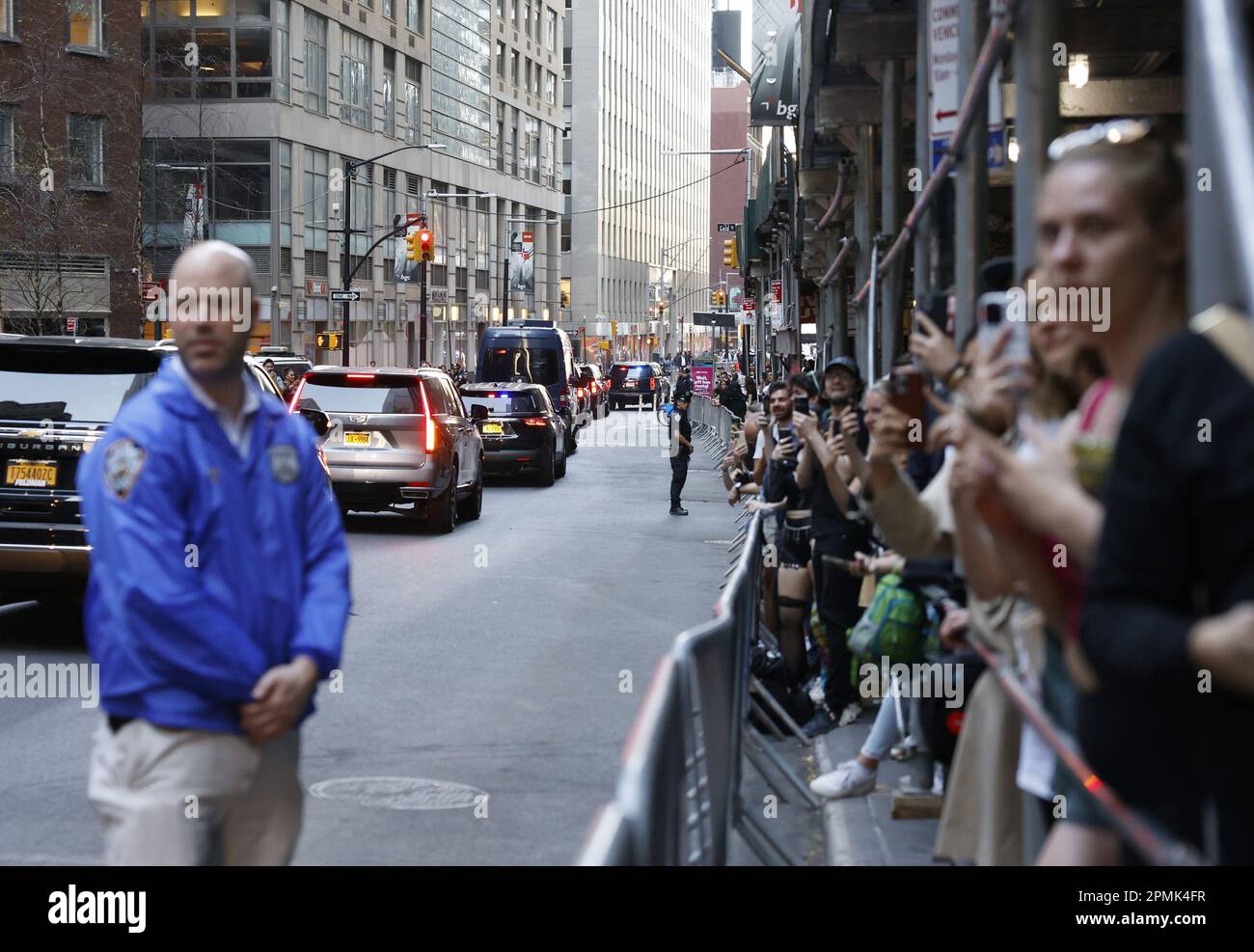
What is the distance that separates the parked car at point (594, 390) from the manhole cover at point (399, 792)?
48467 mm

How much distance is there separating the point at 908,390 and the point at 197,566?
9.18 feet

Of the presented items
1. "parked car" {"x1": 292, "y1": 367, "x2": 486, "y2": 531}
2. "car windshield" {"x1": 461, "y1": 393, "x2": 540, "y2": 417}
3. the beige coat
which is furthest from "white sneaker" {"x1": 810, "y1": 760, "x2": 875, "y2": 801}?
"car windshield" {"x1": 461, "y1": 393, "x2": 540, "y2": 417}

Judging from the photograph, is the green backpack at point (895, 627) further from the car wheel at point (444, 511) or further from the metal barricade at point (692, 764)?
the car wheel at point (444, 511)

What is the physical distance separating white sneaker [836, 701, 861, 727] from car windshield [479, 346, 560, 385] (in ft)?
102

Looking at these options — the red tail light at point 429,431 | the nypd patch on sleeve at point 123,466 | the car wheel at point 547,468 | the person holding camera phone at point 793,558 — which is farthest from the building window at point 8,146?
the nypd patch on sleeve at point 123,466

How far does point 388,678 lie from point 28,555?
2.46 m

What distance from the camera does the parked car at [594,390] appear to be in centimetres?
5938

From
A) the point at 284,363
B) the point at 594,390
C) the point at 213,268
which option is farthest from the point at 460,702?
the point at 594,390

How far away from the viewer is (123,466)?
13.1ft

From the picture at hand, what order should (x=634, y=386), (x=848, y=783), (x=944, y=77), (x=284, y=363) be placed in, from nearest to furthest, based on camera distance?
(x=848, y=783)
(x=944, y=77)
(x=284, y=363)
(x=634, y=386)

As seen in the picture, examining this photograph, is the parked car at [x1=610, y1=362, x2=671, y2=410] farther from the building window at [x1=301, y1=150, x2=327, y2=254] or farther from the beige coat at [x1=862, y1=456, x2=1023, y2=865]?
the beige coat at [x1=862, y1=456, x2=1023, y2=865]

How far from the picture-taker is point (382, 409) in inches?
811

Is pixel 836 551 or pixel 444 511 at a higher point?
pixel 836 551

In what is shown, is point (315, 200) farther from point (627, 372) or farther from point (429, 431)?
point (429, 431)
